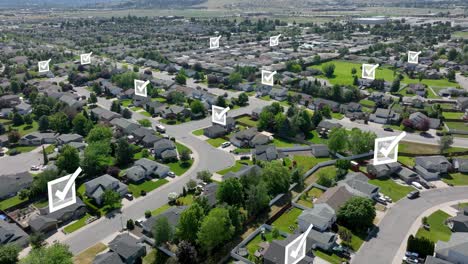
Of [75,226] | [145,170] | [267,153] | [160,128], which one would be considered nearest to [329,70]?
[160,128]

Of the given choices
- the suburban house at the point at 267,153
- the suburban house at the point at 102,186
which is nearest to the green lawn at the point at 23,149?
the suburban house at the point at 102,186

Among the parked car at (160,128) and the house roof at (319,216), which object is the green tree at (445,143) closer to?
the house roof at (319,216)

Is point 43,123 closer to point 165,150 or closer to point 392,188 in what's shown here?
point 165,150

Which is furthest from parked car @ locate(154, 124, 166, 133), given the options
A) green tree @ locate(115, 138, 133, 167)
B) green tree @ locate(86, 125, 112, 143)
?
green tree @ locate(115, 138, 133, 167)

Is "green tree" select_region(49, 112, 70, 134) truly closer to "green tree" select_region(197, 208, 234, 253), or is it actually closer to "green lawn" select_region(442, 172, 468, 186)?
"green tree" select_region(197, 208, 234, 253)

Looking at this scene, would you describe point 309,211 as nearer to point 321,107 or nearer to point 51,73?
point 321,107
